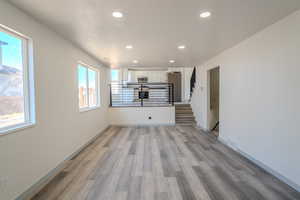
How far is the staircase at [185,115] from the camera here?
23.2ft

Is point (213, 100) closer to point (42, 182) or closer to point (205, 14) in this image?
point (205, 14)

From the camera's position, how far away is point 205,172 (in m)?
2.72

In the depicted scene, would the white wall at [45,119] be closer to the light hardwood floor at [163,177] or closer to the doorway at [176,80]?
the light hardwood floor at [163,177]

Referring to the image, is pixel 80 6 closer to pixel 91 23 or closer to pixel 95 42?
pixel 91 23

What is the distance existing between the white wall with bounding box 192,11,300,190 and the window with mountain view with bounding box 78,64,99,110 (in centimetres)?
388

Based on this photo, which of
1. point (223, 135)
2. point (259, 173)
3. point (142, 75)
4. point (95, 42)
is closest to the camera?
point (259, 173)

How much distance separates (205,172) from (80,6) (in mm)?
3173

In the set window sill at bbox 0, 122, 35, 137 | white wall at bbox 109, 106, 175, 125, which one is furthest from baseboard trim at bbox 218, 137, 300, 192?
window sill at bbox 0, 122, 35, 137

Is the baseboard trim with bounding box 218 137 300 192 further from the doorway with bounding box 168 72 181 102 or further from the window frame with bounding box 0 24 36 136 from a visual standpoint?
the doorway with bounding box 168 72 181 102

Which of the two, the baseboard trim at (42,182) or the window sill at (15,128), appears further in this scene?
the baseboard trim at (42,182)

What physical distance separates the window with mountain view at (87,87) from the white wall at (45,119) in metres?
0.43

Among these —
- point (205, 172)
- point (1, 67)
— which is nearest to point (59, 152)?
point (1, 67)

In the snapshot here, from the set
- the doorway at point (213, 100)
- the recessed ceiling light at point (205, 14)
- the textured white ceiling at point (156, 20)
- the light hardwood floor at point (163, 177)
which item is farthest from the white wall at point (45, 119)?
the doorway at point (213, 100)

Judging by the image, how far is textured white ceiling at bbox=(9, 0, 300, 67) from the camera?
6.63 ft
